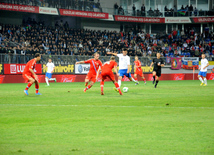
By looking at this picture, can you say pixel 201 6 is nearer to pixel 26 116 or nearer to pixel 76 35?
pixel 76 35

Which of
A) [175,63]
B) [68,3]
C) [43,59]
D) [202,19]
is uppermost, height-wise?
[68,3]

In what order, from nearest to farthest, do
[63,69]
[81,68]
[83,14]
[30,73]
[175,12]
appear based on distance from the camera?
[30,73] → [63,69] → [81,68] → [83,14] → [175,12]

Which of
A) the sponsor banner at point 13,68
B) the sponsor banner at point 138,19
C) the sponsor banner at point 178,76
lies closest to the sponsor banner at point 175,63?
the sponsor banner at point 178,76

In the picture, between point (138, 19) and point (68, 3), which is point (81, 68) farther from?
point (138, 19)

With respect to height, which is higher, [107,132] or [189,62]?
[189,62]

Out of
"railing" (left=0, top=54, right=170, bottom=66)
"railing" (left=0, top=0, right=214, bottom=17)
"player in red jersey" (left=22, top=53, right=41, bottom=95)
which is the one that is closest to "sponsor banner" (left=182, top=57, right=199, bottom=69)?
"railing" (left=0, top=54, right=170, bottom=66)

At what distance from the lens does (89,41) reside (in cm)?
4478

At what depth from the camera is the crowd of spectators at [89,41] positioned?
3650 cm

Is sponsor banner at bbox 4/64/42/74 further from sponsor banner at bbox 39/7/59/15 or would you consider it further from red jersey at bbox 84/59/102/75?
sponsor banner at bbox 39/7/59/15

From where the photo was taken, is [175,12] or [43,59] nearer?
[43,59]

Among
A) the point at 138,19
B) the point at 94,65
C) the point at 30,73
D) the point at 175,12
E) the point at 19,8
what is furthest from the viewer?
the point at 175,12

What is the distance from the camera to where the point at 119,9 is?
183ft

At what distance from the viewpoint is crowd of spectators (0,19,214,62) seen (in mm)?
36500

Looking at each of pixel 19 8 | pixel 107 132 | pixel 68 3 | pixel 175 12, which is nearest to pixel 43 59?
pixel 19 8
